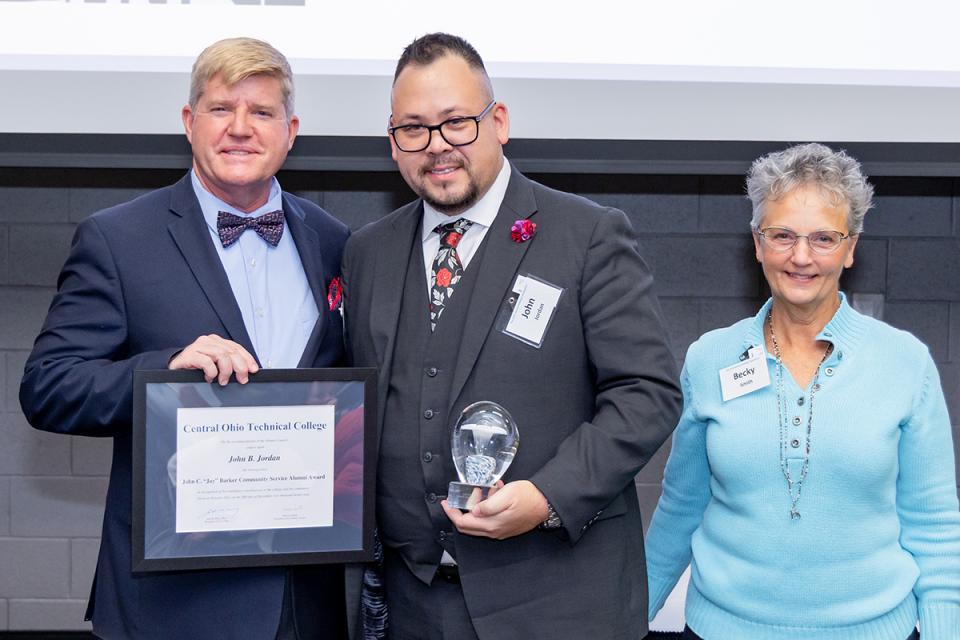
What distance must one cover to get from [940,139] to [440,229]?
1.66 metres

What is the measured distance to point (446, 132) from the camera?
66.6 inches

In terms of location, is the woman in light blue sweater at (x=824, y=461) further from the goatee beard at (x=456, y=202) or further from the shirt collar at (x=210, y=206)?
the shirt collar at (x=210, y=206)

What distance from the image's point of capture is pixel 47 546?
3.87m

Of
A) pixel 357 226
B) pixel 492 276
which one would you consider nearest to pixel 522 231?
pixel 492 276

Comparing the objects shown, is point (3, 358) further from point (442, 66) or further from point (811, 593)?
point (811, 593)

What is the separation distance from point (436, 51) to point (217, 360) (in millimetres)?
657

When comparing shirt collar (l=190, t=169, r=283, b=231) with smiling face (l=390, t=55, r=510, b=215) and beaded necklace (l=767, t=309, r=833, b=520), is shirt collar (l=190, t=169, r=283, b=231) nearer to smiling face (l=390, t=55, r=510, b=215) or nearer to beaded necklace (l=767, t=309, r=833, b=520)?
smiling face (l=390, t=55, r=510, b=215)

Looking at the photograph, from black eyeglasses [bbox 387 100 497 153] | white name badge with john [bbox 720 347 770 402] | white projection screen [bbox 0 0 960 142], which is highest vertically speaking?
white projection screen [bbox 0 0 960 142]

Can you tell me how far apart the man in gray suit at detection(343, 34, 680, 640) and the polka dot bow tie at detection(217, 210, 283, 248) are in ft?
0.75

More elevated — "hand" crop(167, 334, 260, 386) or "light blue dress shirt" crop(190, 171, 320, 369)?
"light blue dress shirt" crop(190, 171, 320, 369)

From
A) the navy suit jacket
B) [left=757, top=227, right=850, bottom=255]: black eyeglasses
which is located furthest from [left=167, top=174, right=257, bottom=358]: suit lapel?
[left=757, top=227, right=850, bottom=255]: black eyeglasses

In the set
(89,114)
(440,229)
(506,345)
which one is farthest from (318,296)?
(89,114)

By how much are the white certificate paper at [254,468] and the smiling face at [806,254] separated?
849 mm

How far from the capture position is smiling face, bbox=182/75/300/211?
1.75 metres
